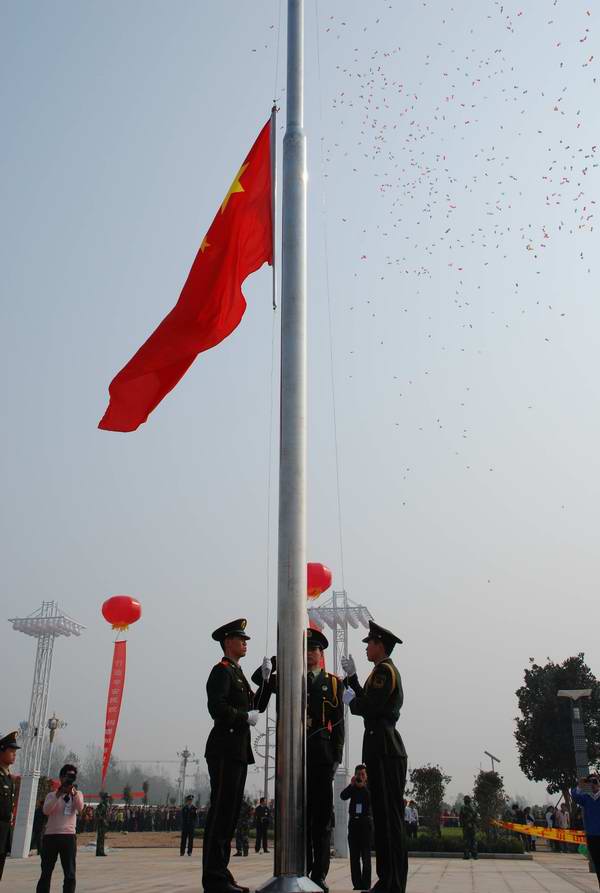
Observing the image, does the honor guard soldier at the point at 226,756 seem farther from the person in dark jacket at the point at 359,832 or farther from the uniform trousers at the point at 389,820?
the person in dark jacket at the point at 359,832

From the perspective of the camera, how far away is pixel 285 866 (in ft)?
18.2

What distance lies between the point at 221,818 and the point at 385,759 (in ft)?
4.31

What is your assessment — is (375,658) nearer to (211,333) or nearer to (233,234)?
(211,333)

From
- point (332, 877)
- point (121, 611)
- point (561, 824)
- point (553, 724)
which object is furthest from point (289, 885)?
point (553, 724)

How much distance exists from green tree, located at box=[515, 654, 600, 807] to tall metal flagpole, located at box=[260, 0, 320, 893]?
4038cm

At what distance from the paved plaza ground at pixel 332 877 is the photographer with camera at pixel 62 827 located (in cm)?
189

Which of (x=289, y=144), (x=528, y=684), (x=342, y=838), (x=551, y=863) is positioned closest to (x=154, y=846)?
(x=342, y=838)

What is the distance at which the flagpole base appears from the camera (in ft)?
17.6

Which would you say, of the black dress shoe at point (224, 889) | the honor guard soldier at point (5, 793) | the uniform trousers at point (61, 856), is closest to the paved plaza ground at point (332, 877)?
the uniform trousers at point (61, 856)

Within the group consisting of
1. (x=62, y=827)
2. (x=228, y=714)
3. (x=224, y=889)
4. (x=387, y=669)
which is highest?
(x=387, y=669)

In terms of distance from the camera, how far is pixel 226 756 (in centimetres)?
631

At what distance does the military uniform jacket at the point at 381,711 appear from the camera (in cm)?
621

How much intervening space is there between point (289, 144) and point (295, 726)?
5060 mm

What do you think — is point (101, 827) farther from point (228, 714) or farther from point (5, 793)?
point (228, 714)
